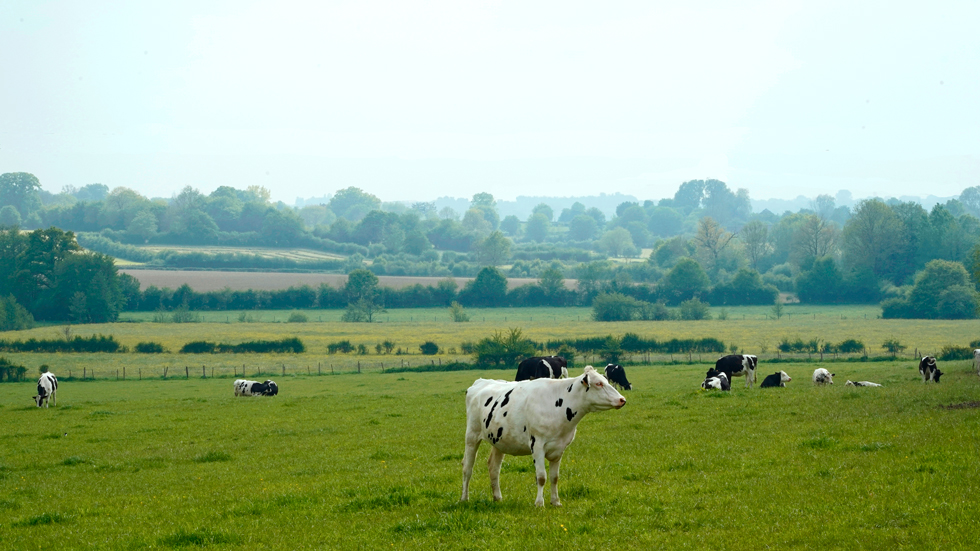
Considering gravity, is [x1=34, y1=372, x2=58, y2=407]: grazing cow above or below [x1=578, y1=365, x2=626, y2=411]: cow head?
below

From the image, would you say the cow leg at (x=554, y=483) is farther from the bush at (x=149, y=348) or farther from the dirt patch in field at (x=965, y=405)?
the bush at (x=149, y=348)

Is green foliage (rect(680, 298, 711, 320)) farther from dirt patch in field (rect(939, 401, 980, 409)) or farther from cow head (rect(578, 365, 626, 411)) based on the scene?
cow head (rect(578, 365, 626, 411))

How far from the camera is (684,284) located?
125 meters

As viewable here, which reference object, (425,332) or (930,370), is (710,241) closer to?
(425,332)

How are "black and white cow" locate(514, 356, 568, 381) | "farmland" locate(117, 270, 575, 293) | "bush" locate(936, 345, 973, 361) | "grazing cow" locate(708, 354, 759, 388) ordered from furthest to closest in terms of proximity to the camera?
1. "farmland" locate(117, 270, 575, 293)
2. "bush" locate(936, 345, 973, 361)
3. "grazing cow" locate(708, 354, 759, 388)
4. "black and white cow" locate(514, 356, 568, 381)

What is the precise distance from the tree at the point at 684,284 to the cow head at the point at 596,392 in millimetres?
114944

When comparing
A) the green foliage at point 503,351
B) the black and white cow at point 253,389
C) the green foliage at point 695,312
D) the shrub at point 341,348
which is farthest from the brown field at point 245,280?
the black and white cow at point 253,389

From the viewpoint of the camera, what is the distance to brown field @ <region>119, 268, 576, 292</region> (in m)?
123

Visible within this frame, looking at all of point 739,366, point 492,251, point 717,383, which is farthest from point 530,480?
point 492,251

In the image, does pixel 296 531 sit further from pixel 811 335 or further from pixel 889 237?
pixel 889 237

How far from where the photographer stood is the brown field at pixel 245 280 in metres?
123

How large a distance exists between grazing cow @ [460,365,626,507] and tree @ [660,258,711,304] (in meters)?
115

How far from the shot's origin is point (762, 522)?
1034 cm

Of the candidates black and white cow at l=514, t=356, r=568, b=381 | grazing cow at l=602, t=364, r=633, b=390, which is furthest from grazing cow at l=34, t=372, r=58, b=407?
grazing cow at l=602, t=364, r=633, b=390
